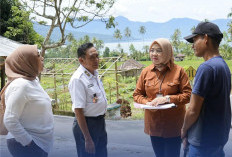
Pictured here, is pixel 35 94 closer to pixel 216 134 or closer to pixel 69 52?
pixel 216 134

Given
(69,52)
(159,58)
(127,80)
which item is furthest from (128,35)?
(159,58)

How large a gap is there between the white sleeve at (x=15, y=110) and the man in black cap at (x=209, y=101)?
0.89 meters

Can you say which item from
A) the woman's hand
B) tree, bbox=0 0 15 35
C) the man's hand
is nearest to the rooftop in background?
tree, bbox=0 0 15 35

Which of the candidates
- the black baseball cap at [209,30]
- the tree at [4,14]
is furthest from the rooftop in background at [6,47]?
the black baseball cap at [209,30]

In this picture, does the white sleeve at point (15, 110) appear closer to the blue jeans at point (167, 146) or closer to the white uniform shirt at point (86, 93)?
the white uniform shirt at point (86, 93)

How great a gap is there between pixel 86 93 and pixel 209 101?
29.6 inches

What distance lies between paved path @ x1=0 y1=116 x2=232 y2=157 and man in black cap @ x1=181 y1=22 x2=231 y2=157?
1.26m

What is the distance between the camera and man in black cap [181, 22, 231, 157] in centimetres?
136

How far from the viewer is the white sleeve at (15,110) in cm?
133

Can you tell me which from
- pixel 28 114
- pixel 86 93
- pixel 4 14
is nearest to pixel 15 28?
pixel 4 14

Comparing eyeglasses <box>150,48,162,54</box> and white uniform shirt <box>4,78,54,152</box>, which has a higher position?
eyeglasses <box>150,48,162,54</box>

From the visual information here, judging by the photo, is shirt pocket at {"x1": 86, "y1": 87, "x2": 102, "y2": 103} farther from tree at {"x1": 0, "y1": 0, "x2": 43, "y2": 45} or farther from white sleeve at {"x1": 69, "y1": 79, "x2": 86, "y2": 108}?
Answer: tree at {"x1": 0, "y1": 0, "x2": 43, "y2": 45}

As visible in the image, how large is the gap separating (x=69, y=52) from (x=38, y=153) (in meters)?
29.0

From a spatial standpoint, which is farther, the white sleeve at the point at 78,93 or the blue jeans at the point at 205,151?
the white sleeve at the point at 78,93
